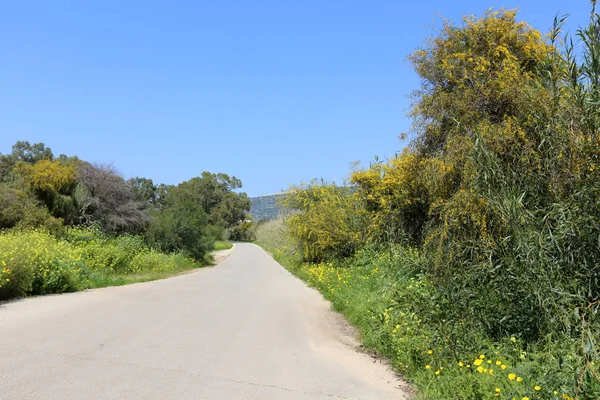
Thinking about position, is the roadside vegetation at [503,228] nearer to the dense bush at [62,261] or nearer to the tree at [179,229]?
the dense bush at [62,261]

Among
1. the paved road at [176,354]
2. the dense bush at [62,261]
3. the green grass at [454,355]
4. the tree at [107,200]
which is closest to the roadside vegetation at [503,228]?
the green grass at [454,355]

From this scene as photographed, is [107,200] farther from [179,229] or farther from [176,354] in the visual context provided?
[176,354]

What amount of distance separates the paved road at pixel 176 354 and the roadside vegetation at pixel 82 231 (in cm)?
152

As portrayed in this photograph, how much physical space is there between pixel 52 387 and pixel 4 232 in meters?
15.7

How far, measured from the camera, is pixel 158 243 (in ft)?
100

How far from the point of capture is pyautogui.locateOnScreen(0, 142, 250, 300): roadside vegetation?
504 inches

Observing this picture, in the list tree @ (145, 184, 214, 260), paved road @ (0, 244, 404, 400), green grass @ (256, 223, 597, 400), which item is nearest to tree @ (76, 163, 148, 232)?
tree @ (145, 184, 214, 260)

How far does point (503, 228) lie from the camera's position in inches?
267

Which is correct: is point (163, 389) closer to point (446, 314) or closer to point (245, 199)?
point (446, 314)

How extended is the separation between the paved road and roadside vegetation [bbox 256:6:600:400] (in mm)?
922

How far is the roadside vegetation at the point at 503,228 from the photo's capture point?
16.2 ft

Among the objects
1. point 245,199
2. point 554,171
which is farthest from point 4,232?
point 245,199

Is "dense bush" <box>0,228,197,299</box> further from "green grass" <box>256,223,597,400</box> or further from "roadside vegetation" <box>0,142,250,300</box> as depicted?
"green grass" <box>256,223,597,400</box>

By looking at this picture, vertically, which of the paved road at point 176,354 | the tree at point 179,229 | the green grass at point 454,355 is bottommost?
the paved road at point 176,354
